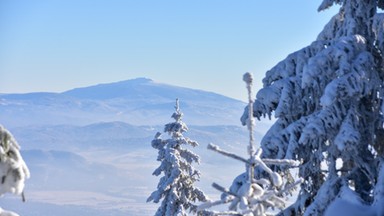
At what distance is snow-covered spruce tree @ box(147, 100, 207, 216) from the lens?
28.1 meters

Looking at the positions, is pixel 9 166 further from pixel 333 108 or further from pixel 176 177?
pixel 176 177

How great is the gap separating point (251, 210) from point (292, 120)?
20.1ft

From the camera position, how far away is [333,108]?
10398 millimetres

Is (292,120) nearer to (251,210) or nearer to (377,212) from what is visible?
(377,212)

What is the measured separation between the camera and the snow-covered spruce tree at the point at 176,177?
28.1m

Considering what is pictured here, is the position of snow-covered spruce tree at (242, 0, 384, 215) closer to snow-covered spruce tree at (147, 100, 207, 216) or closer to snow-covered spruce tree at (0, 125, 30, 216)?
snow-covered spruce tree at (0, 125, 30, 216)

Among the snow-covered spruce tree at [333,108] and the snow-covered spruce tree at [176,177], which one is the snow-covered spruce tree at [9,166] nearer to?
the snow-covered spruce tree at [333,108]

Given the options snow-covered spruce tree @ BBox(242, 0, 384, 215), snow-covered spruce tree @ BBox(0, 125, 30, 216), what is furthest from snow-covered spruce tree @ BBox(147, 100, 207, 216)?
snow-covered spruce tree @ BBox(0, 125, 30, 216)

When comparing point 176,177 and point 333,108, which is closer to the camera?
point 333,108

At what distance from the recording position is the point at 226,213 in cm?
569

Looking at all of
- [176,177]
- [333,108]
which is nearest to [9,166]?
[333,108]

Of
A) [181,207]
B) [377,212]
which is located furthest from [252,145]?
[181,207]

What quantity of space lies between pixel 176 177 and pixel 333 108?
18210 mm

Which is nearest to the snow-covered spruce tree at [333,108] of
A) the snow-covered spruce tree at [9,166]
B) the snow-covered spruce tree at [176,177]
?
the snow-covered spruce tree at [9,166]
